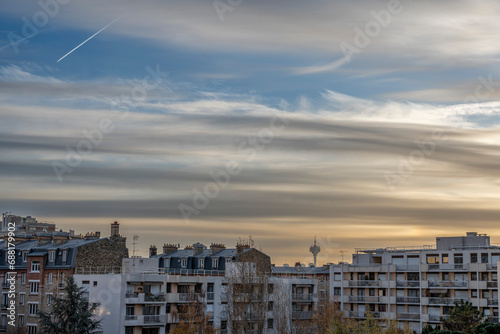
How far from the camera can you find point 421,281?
98312mm

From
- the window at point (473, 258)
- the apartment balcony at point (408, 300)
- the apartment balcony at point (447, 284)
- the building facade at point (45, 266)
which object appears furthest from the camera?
the apartment balcony at point (408, 300)

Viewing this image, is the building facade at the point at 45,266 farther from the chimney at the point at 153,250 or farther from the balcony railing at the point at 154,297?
the chimney at the point at 153,250

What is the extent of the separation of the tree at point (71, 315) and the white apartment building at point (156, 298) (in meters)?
2.67

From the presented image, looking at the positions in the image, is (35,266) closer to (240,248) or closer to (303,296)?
(240,248)

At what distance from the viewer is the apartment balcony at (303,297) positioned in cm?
9400

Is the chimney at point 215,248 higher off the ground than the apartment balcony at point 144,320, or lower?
higher

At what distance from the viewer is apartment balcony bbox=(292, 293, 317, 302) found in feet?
308

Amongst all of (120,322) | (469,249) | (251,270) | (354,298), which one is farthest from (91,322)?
(469,249)

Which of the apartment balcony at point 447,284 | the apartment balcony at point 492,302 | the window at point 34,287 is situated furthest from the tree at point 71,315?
the apartment balcony at point 492,302

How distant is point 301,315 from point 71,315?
33.1 metres

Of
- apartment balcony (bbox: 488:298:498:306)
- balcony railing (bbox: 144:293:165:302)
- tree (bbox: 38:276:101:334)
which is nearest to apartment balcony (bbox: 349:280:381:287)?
apartment balcony (bbox: 488:298:498:306)

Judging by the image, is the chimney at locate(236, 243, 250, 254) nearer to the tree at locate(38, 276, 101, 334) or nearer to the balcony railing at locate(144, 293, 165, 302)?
the balcony railing at locate(144, 293, 165, 302)

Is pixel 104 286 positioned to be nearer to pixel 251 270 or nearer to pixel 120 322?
pixel 120 322

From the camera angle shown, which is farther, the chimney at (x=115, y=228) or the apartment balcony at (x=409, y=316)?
the apartment balcony at (x=409, y=316)
